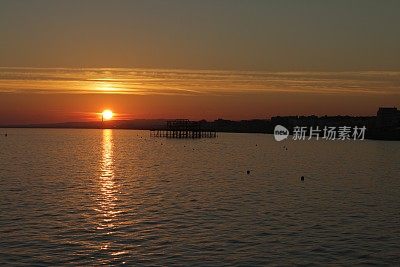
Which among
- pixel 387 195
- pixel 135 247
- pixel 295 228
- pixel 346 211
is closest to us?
pixel 135 247

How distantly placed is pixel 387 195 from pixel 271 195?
961 centimetres

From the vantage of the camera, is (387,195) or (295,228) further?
(387,195)

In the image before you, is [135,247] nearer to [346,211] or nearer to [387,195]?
[346,211]

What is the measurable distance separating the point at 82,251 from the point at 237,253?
6397 mm

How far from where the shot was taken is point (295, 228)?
974 inches

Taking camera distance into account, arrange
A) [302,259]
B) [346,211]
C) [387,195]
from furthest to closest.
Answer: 1. [387,195]
2. [346,211]
3. [302,259]

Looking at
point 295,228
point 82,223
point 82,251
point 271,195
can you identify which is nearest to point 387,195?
point 271,195

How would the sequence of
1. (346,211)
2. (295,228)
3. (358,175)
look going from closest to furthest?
(295,228)
(346,211)
(358,175)

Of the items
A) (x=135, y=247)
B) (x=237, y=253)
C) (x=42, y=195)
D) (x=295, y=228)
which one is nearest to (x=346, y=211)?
(x=295, y=228)

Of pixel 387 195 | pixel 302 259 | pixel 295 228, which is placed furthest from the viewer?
pixel 387 195

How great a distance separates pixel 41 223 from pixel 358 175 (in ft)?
136

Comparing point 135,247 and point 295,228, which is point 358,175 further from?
point 135,247

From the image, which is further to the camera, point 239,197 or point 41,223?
point 239,197

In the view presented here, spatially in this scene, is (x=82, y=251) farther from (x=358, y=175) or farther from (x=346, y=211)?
(x=358, y=175)
